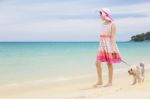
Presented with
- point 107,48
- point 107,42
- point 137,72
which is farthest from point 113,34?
point 137,72

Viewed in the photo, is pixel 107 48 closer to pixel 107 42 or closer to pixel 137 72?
pixel 107 42

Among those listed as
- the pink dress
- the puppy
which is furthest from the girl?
the puppy

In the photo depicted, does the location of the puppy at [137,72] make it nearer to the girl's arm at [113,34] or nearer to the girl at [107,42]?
the girl at [107,42]

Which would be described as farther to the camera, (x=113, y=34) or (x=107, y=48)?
(x=107, y=48)

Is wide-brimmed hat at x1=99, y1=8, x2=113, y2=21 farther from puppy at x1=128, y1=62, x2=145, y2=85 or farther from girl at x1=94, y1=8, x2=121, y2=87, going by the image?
puppy at x1=128, y1=62, x2=145, y2=85

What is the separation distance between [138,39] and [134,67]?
63.3 m

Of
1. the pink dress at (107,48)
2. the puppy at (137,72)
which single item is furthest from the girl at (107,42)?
the puppy at (137,72)

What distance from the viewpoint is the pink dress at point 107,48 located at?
9812 mm

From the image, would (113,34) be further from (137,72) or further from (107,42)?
(137,72)

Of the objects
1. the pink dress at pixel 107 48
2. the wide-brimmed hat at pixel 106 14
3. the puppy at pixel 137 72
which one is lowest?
the puppy at pixel 137 72

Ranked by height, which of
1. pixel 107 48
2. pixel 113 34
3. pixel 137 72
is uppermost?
pixel 113 34

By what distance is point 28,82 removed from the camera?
12.8m

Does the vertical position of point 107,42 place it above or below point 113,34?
below

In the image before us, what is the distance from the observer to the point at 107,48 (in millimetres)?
9875
